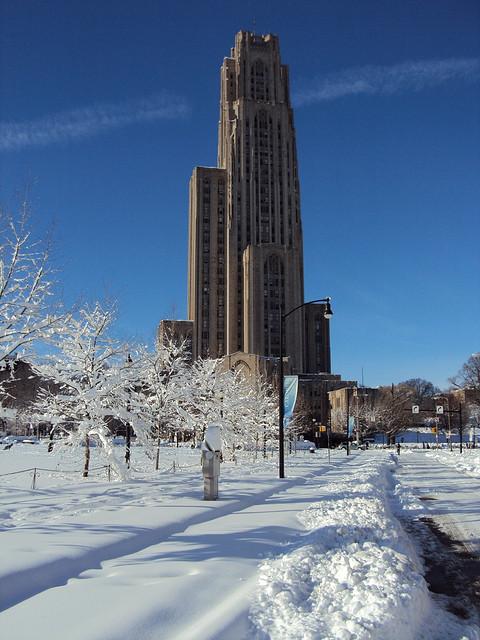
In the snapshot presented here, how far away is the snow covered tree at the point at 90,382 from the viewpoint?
68.6 ft

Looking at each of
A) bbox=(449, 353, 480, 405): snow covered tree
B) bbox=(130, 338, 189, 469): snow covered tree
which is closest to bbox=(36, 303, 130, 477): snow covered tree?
bbox=(130, 338, 189, 469): snow covered tree

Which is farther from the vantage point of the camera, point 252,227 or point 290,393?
point 252,227

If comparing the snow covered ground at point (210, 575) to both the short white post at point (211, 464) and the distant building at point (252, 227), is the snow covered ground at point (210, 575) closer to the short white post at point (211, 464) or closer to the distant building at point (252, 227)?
the short white post at point (211, 464)

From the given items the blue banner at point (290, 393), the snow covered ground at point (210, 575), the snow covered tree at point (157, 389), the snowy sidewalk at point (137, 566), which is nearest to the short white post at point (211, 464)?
the snowy sidewalk at point (137, 566)

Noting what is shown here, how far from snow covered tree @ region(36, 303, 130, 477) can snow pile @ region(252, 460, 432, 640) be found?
39.3 ft

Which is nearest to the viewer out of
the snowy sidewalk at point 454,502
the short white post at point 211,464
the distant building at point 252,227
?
the snowy sidewalk at point 454,502

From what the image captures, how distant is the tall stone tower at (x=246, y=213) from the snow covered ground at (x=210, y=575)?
137 m

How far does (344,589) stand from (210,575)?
1.67 meters

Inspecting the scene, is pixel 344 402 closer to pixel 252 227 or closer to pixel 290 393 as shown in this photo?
pixel 252 227

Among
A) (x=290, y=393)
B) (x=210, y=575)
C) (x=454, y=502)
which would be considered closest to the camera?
(x=210, y=575)

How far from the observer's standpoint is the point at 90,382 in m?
22.5

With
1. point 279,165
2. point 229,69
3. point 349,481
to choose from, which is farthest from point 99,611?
point 229,69

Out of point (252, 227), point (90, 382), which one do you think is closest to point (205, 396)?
point (90, 382)

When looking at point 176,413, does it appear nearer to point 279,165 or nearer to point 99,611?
point 99,611
